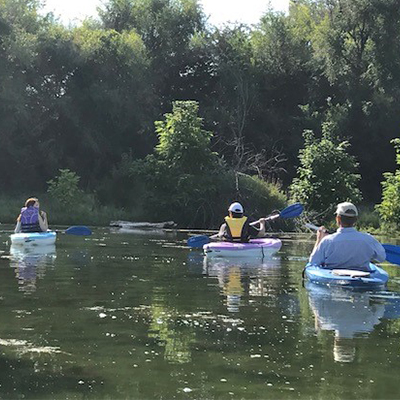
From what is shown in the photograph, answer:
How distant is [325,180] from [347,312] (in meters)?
17.7

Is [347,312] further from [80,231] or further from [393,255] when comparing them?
[80,231]

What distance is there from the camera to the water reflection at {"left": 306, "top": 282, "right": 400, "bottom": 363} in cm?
731

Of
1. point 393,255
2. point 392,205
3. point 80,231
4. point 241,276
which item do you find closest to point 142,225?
point 80,231

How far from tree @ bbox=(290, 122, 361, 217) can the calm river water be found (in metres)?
13.4

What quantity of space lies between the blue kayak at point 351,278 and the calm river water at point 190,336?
16 centimetres

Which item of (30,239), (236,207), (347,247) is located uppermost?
(236,207)

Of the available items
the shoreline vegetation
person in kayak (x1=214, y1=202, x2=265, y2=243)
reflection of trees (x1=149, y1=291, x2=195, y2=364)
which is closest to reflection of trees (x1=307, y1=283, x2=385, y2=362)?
reflection of trees (x1=149, y1=291, x2=195, y2=364)

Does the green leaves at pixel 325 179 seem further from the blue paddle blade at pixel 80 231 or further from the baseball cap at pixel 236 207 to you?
the baseball cap at pixel 236 207

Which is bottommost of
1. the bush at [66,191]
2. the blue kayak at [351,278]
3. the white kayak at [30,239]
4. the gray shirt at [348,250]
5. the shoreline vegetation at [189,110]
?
the blue kayak at [351,278]

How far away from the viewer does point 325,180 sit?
26641 mm

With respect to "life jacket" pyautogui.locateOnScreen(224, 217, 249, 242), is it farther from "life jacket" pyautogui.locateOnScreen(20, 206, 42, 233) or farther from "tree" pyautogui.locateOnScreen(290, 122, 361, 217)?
"tree" pyautogui.locateOnScreen(290, 122, 361, 217)

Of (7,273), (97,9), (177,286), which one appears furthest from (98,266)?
(97,9)

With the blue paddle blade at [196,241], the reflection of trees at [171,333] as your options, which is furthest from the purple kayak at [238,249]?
the reflection of trees at [171,333]

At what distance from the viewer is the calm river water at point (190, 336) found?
5.62m
